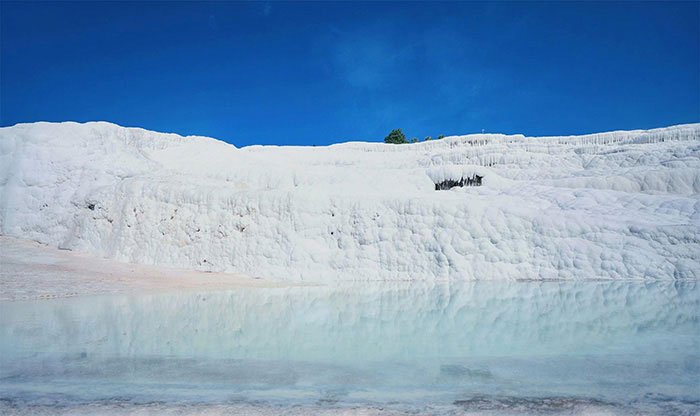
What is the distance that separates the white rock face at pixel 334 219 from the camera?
52.6ft

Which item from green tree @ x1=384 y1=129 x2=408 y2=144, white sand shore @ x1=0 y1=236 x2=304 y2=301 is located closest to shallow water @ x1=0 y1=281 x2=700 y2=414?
white sand shore @ x1=0 y1=236 x2=304 y2=301

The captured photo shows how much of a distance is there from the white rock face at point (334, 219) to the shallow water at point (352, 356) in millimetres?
5237

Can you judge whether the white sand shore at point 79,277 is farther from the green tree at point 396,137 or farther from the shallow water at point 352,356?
the green tree at point 396,137

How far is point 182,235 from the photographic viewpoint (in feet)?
57.8

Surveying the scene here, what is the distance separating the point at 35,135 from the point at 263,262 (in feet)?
38.2

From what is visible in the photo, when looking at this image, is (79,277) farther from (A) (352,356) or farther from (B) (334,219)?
(A) (352,356)

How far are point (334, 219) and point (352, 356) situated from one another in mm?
11541

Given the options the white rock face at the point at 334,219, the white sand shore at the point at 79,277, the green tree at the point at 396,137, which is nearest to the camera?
the white sand shore at the point at 79,277

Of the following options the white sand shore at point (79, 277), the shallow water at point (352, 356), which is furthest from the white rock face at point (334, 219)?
the shallow water at point (352, 356)

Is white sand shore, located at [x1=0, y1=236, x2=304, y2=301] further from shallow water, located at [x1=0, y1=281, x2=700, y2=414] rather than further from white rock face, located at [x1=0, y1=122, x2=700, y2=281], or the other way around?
shallow water, located at [x1=0, y1=281, x2=700, y2=414]

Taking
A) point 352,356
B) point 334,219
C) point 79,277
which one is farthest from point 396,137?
point 352,356

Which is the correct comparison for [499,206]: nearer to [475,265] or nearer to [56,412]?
[475,265]

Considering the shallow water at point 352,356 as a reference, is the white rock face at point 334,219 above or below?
above

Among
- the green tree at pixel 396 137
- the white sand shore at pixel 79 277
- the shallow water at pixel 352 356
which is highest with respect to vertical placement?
the green tree at pixel 396 137
